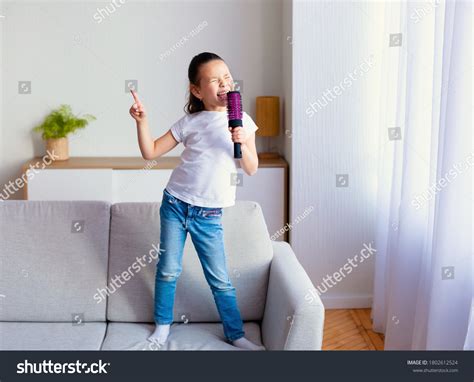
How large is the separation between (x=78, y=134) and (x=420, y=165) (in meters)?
2.27

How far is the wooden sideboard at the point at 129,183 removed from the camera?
434 centimetres

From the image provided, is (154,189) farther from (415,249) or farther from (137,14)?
(415,249)

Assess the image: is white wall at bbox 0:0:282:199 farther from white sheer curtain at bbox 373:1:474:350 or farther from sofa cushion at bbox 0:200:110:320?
sofa cushion at bbox 0:200:110:320

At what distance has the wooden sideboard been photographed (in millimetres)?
4336

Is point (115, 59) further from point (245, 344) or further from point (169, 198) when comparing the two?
point (245, 344)

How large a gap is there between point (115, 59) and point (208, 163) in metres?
2.15

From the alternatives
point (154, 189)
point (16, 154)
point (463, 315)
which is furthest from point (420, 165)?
point (16, 154)

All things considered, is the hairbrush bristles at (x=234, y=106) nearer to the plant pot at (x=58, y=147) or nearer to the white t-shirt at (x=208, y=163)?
the white t-shirt at (x=208, y=163)

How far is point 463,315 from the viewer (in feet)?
9.56

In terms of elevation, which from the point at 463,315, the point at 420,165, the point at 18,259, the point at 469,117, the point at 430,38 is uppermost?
the point at 430,38

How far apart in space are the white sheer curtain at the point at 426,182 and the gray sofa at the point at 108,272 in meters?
0.63

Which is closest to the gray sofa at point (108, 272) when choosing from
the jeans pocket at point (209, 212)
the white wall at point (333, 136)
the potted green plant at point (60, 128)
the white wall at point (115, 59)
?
the jeans pocket at point (209, 212)

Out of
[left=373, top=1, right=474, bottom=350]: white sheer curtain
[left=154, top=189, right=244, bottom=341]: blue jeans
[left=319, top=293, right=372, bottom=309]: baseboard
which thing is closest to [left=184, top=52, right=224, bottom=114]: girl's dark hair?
[left=154, top=189, right=244, bottom=341]: blue jeans

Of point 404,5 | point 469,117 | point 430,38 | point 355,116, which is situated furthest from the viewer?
point 355,116
